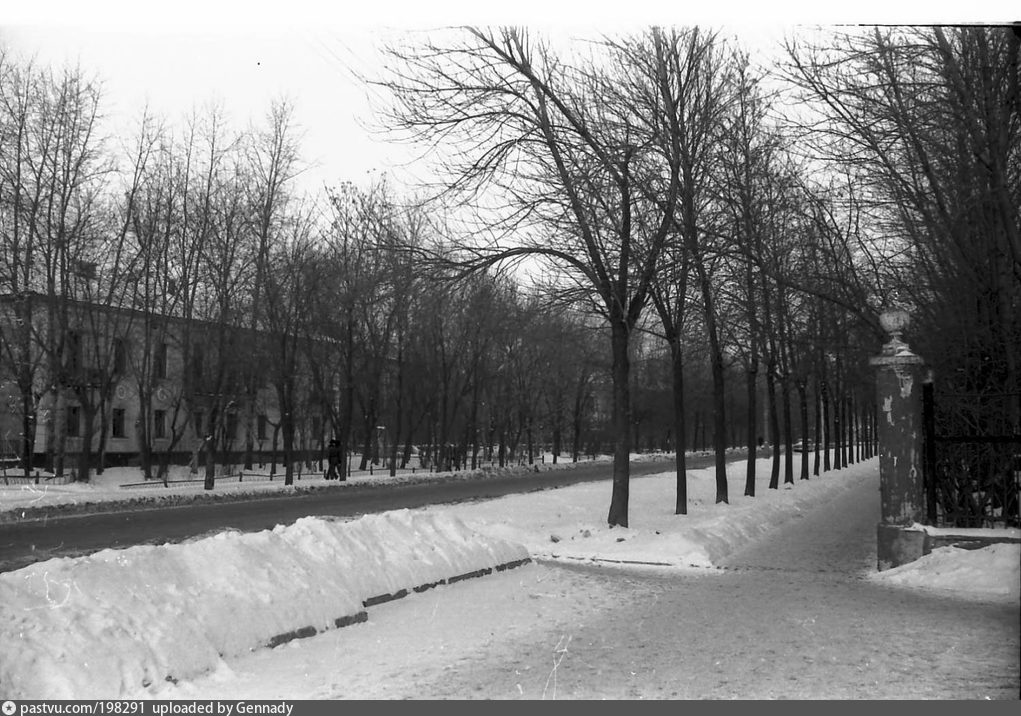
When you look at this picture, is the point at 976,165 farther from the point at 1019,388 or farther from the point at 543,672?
the point at 543,672

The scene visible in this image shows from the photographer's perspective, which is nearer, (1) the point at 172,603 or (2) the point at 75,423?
(1) the point at 172,603

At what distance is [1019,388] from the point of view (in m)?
12.2

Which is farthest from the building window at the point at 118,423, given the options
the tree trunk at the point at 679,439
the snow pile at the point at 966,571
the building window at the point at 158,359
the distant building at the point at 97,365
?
the snow pile at the point at 966,571

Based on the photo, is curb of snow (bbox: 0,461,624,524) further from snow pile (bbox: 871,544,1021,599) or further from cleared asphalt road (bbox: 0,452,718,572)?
snow pile (bbox: 871,544,1021,599)

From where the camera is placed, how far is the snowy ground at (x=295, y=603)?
5.45 m

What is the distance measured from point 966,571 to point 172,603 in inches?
341

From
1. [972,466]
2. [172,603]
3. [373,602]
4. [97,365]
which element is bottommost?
[373,602]

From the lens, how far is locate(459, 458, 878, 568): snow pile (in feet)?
44.1

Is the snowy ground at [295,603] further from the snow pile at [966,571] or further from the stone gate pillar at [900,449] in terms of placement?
the stone gate pillar at [900,449]

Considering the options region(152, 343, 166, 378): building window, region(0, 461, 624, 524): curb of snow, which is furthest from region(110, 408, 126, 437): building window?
region(0, 461, 624, 524): curb of snow

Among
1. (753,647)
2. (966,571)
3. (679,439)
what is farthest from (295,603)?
(679,439)

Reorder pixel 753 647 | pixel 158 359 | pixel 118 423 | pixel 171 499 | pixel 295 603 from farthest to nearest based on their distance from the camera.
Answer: pixel 118 423 → pixel 158 359 → pixel 171 499 → pixel 753 647 → pixel 295 603

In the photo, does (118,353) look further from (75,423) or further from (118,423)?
(118,423)

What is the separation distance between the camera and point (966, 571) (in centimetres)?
1043
